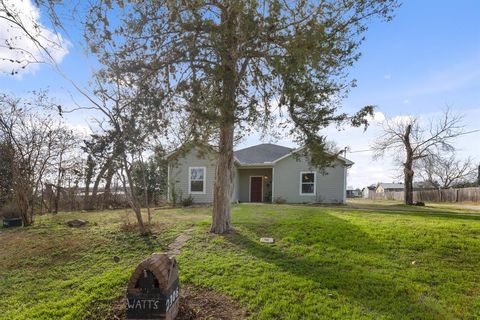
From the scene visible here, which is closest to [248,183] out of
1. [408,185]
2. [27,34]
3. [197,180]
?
[197,180]

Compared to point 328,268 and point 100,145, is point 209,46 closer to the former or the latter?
point 100,145

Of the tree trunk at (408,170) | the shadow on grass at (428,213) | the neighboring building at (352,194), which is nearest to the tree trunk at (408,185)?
the tree trunk at (408,170)

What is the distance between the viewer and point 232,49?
6.12 metres

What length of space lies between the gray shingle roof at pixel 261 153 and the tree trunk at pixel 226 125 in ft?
36.0

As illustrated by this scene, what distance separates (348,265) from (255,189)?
46.5ft

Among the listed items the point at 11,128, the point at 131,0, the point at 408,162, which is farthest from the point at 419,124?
the point at 11,128

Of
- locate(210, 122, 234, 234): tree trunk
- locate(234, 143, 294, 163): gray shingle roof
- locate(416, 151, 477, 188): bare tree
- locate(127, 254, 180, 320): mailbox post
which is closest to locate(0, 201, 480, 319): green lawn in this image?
locate(210, 122, 234, 234): tree trunk

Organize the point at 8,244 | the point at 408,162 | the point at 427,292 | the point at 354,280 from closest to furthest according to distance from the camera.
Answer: the point at 427,292, the point at 354,280, the point at 8,244, the point at 408,162

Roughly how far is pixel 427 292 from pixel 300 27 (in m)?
5.27

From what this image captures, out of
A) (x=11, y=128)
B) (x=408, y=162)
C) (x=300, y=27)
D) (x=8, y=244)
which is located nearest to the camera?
(x=300, y=27)

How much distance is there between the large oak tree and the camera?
5.68 m

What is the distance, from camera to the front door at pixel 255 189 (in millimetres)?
19842

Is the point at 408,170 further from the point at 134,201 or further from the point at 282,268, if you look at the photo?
the point at 134,201

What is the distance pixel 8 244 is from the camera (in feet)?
26.5
